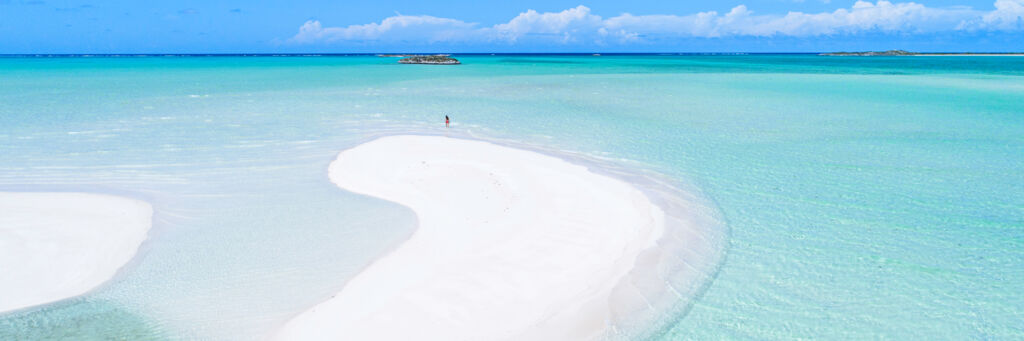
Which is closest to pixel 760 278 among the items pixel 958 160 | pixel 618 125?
pixel 958 160

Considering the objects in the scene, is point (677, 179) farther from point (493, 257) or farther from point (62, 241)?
point (62, 241)

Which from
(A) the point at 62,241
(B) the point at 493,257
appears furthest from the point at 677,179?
(A) the point at 62,241

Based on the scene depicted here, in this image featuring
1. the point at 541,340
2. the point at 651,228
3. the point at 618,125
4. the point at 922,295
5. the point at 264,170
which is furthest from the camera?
the point at 618,125

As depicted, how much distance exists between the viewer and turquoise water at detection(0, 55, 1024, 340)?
7035mm

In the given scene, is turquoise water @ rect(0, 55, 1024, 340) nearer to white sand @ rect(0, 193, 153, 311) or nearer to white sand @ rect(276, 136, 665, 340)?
white sand @ rect(0, 193, 153, 311)

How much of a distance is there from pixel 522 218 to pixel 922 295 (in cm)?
631

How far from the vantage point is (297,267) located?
832cm

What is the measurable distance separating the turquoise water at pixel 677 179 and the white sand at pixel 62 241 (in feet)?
1.33

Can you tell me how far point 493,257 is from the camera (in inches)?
334

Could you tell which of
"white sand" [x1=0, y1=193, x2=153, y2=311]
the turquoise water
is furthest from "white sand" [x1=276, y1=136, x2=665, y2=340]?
"white sand" [x1=0, y1=193, x2=153, y2=311]

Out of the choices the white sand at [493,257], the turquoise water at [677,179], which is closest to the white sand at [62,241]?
the turquoise water at [677,179]

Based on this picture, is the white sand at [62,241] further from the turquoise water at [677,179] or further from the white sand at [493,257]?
the white sand at [493,257]

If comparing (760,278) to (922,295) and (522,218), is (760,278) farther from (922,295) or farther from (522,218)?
(522,218)

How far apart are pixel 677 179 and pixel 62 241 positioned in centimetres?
1283
